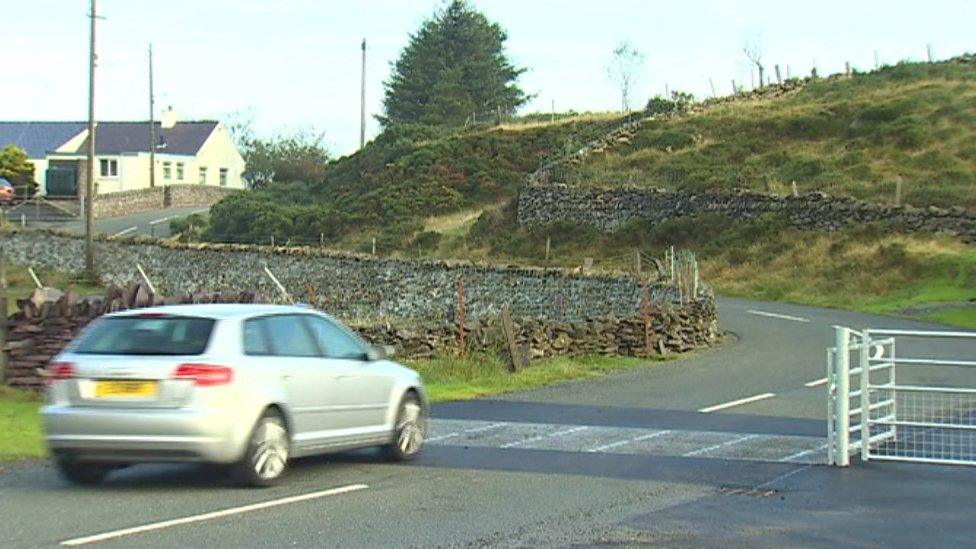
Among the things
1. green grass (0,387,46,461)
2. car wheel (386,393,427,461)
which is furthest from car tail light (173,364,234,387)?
green grass (0,387,46,461)

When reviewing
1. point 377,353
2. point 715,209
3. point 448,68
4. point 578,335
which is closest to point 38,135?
point 448,68

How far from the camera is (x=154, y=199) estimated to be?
90750 mm

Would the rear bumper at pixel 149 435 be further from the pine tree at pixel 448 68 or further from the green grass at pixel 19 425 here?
the pine tree at pixel 448 68

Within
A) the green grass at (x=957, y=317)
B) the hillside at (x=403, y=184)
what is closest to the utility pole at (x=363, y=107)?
the hillside at (x=403, y=184)

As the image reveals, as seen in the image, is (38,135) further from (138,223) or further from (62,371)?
(62,371)

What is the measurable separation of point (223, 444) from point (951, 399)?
1232 centimetres

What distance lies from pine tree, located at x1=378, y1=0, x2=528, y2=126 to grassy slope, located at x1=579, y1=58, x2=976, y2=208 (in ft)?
94.1

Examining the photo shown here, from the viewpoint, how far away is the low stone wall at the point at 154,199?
85.6 meters

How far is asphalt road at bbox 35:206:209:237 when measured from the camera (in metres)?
73.8

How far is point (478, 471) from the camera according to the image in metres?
13.5

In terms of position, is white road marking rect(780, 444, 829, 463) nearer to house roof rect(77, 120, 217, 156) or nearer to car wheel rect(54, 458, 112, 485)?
car wheel rect(54, 458, 112, 485)

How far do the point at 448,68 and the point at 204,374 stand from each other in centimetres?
9339

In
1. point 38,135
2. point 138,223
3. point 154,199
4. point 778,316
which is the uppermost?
point 38,135

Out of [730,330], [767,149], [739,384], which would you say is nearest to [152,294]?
[739,384]
